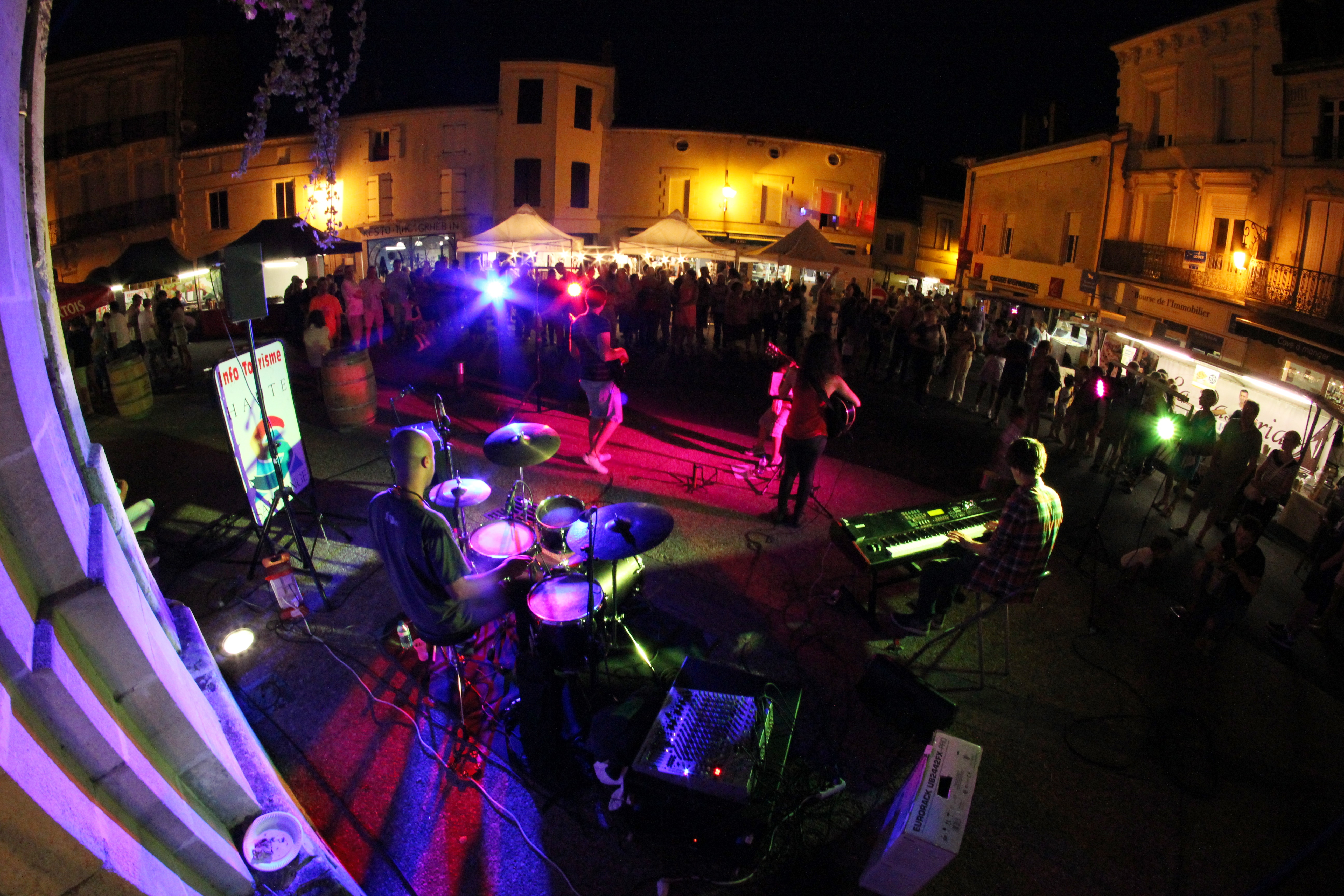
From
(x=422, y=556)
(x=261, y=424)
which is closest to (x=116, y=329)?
(x=261, y=424)

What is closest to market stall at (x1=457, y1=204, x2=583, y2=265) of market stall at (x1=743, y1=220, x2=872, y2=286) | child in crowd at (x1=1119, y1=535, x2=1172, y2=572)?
market stall at (x1=743, y1=220, x2=872, y2=286)

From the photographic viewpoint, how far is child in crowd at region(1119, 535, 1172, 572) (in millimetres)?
6309

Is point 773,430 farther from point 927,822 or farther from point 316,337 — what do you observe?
point 316,337

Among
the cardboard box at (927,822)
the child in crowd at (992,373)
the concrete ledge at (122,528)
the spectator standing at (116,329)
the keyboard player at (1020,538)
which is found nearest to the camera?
the concrete ledge at (122,528)

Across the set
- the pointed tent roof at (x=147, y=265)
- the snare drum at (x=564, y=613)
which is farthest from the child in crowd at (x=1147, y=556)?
the pointed tent roof at (x=147, y=265)

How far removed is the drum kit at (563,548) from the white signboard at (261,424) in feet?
4.98

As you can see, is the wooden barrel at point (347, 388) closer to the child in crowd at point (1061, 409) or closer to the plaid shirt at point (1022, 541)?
the plaid shirt at point (1022, 541)

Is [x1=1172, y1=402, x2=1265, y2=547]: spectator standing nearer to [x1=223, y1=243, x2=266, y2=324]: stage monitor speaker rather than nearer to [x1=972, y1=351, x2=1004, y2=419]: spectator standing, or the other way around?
[x1=972, y1=351, x2=1004, y2=419]: spectator standing

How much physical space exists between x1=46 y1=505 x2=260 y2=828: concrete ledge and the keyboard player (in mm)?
4409

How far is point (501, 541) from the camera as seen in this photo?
4.71 metres

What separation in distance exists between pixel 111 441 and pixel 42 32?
26.6 feet

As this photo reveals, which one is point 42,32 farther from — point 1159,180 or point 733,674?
point 1159,180

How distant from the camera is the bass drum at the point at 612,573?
173 inches

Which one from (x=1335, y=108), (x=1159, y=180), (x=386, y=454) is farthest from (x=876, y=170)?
(x=386, y=454)
